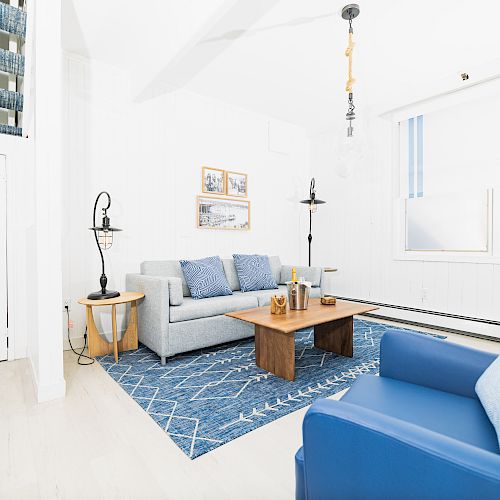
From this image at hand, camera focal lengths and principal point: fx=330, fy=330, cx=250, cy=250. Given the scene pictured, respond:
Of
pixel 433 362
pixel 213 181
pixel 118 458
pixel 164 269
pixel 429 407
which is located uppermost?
pixel 213 181

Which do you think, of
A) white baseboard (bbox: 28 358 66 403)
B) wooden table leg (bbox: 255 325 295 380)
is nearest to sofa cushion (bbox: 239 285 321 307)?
wooden table leg (bbox: 255 325 295 380)

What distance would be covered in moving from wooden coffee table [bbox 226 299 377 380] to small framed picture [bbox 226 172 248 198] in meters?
2.00

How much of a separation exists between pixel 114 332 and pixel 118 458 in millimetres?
1369

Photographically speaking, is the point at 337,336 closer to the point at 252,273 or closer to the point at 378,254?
the point at 252,273

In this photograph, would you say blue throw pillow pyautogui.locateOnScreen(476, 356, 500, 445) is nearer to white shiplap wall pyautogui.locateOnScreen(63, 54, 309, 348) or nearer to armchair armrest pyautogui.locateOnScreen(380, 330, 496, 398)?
armchair armrest pyautogui.locateOnScreen(380, 330, 496, 398)

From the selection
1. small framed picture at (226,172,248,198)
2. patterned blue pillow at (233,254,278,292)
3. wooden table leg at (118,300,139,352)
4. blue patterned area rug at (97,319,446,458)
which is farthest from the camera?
small framed picture at (226,172,248,198)

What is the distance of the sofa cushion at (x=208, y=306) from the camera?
113 inches

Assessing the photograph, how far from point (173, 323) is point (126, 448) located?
1.21 metres

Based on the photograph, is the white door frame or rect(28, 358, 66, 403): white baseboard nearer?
rect(28, 358, 66, 403): white baseboard

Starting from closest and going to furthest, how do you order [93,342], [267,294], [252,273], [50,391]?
[50,391]
[93,342]
[267,294]
[252,273]

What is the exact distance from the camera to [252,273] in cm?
402

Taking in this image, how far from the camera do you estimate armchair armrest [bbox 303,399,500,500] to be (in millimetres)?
716

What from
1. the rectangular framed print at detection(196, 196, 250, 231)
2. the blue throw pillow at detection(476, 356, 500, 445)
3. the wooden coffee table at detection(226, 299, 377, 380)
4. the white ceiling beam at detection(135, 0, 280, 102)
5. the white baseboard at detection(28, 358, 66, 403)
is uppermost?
the white ceiling beam at detection(135, 0, 280, 102)

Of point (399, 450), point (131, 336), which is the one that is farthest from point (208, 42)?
point (399, 450)
